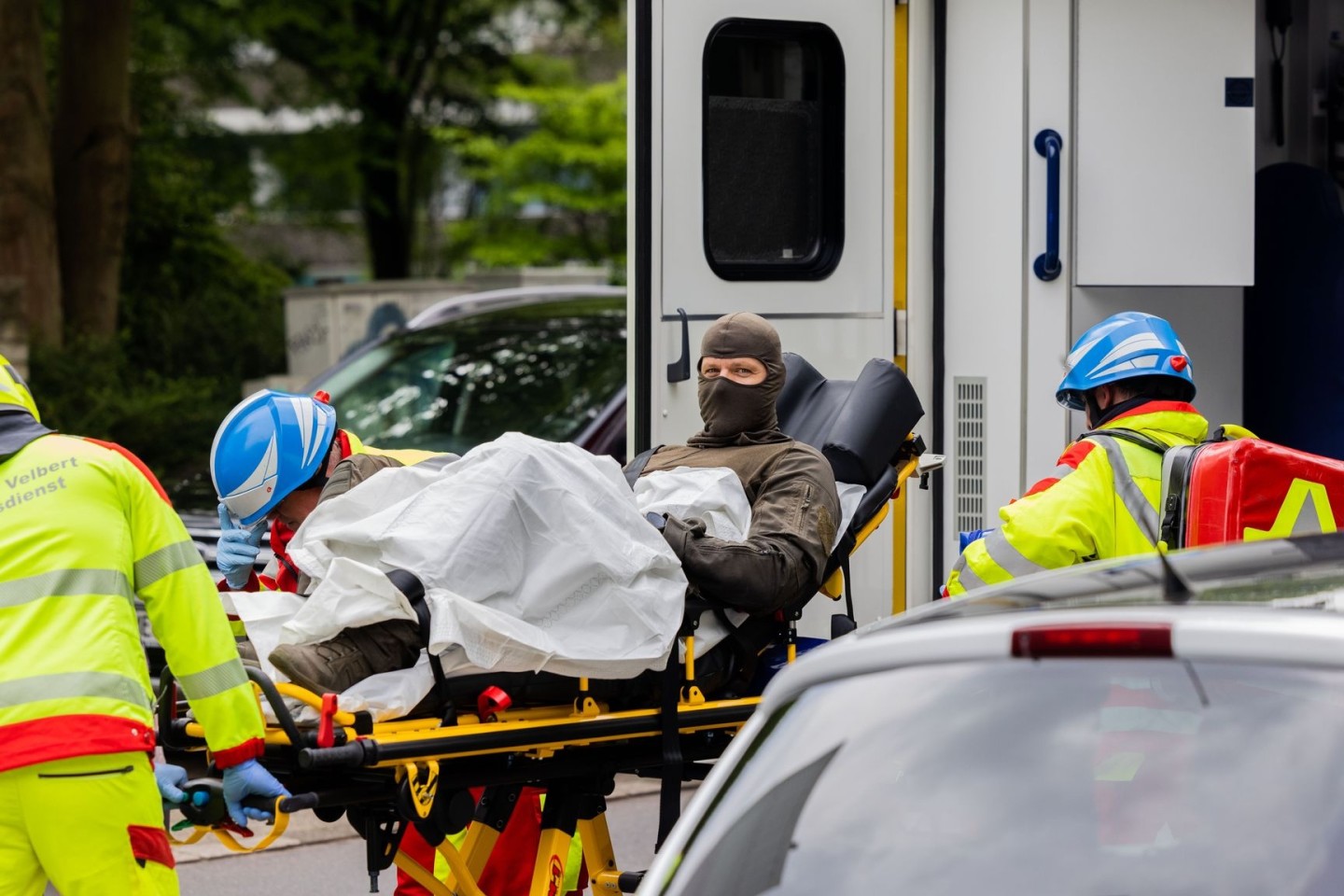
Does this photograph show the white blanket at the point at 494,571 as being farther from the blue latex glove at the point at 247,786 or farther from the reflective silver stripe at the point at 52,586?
the reflective silver stripe at the point at 52,586

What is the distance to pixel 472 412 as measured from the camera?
8727mm

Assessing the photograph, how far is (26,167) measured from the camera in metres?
14.0

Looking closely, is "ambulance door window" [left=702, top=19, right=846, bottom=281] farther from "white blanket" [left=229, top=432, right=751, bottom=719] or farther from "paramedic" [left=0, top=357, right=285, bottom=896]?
"paramedic" [left=0, top=357, right=285, bottom=896]

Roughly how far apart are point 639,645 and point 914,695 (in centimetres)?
191

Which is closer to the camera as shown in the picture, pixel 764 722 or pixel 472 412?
pixel 764 722

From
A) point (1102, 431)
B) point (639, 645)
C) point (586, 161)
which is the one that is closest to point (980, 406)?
point (1102, 431)

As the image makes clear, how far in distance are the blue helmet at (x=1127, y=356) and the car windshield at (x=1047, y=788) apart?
265cm

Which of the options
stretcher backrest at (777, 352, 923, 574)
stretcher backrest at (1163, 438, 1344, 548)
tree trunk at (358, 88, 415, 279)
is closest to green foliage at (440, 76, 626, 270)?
tree trunk at (358, 88, 415, 279)

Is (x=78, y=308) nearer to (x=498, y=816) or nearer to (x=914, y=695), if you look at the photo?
(x=498, y=816)

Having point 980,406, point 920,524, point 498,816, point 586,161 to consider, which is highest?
point 586,161

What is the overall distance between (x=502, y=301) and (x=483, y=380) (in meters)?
4.50

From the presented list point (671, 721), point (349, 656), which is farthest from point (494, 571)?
point (671, 721)

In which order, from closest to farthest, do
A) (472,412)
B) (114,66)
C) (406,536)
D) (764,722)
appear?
(764,722), (406,536), (472,412), (114,66)

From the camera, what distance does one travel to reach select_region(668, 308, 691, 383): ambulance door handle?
6.17 metres
